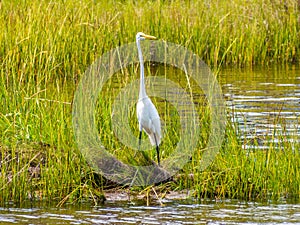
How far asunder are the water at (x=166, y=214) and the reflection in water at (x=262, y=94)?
98.2 inches

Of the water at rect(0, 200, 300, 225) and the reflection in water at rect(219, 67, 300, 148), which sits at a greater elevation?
the reflection in water at rect(219, 67, 300, 148)

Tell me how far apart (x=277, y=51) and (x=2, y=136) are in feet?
26.6

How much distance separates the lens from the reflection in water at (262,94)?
898cm

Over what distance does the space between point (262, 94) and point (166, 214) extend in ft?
18.8

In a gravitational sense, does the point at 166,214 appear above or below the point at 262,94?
below

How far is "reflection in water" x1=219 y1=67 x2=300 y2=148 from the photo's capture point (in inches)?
354

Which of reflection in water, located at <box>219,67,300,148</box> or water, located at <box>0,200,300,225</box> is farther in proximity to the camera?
reflection in water, located at <box>219,67,300,148</box>

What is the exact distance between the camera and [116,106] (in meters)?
6.72

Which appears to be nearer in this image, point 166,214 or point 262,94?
point 166,214

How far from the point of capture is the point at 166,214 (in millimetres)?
5465

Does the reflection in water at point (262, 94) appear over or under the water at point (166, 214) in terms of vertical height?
over

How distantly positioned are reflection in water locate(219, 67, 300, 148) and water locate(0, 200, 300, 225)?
2.49 m

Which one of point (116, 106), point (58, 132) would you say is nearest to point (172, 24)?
point (116, 106)

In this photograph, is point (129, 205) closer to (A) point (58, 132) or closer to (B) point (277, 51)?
(A) point (58, 132)
